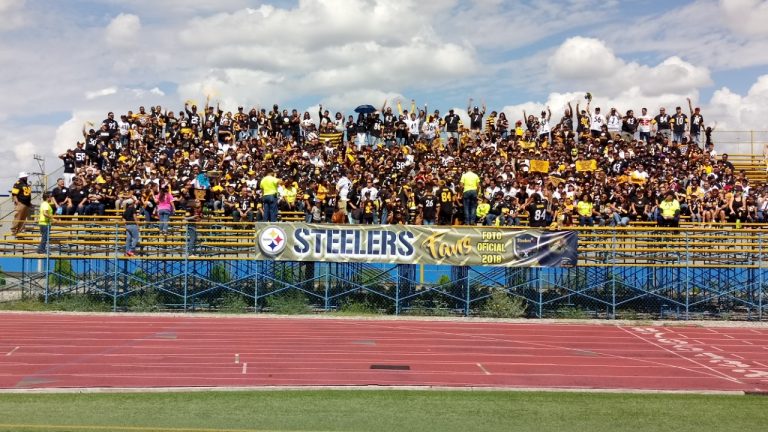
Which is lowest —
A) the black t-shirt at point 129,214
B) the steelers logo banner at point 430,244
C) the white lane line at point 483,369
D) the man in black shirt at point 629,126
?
the white lane line at point 483,369

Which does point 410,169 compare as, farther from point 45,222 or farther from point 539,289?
point 45,222

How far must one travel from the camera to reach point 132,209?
2088cm

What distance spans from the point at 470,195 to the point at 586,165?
7.19 m

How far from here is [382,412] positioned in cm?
1018

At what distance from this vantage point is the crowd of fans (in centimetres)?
2255

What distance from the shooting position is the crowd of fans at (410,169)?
74.0 feet

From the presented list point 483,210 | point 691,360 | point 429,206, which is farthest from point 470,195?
point 691,360

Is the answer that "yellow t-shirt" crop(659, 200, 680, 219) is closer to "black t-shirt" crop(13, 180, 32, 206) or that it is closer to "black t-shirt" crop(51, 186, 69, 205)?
"black t-shirt" crop(51, 186, 69, 205)

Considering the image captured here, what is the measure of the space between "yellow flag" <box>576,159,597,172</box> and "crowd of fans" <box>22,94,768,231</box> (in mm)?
38

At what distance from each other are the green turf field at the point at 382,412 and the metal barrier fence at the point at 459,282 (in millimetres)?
9066

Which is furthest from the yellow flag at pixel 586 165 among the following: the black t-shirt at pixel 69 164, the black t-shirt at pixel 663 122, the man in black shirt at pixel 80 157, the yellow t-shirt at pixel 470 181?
the black t-shirt at pixel 69 164

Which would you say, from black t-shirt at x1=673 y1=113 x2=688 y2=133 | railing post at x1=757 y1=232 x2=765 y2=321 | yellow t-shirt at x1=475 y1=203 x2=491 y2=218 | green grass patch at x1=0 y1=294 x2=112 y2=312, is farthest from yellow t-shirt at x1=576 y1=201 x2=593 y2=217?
green grass patch at x1=0 y1=294 x2=112 y2=312

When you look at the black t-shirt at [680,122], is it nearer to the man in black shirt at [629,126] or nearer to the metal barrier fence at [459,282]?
the man in black shirt at [629,126]

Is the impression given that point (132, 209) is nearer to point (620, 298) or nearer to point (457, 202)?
point (457, 202)
